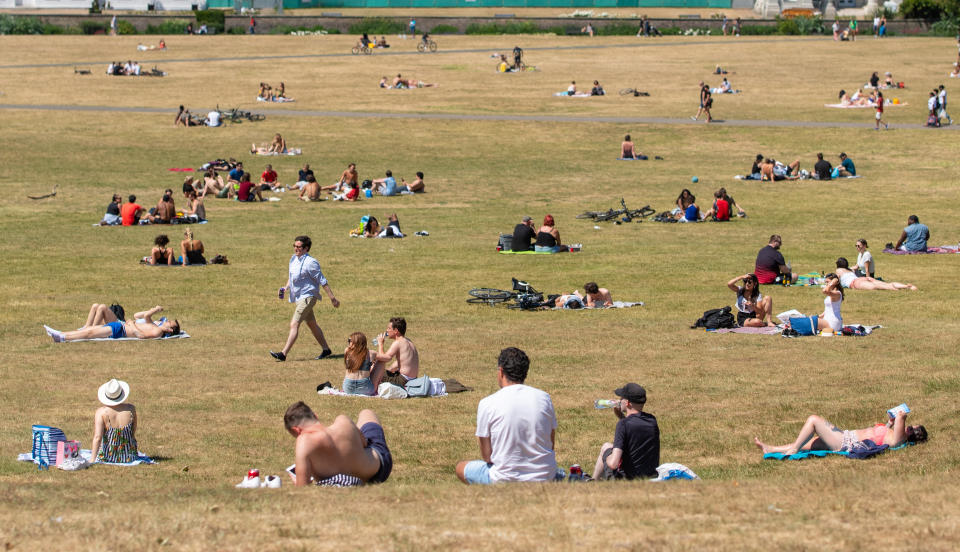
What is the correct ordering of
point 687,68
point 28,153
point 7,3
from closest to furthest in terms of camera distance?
1. point 28,153
2. point 687,68
3. point 7,3

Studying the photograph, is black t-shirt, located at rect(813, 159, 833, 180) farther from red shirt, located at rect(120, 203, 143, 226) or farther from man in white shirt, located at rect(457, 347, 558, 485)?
man in white shirt, located at rect(457, 347, 558, 485)

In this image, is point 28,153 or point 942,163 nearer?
point 942,163

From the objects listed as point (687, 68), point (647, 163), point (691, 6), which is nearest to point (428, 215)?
point (647, 163)

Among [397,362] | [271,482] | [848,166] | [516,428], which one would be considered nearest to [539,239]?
[397,362]

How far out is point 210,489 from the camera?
9602mm

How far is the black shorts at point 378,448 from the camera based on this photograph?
994 cm

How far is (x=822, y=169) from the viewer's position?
40.5 meters

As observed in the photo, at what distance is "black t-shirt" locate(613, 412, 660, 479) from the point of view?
10125 mm

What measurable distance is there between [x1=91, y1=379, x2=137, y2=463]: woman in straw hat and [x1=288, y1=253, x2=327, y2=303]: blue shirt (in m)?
5.30

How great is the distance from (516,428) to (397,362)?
5.82 metres

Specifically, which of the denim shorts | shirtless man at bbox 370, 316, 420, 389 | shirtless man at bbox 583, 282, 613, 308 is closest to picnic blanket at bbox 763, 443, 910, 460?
the denim shorts

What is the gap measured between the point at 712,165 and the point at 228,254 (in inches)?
940

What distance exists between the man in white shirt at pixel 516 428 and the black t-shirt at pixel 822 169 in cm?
3371

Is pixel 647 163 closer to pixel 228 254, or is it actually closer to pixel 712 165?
pixel 712 165
